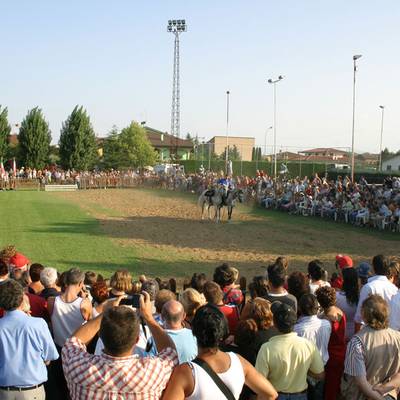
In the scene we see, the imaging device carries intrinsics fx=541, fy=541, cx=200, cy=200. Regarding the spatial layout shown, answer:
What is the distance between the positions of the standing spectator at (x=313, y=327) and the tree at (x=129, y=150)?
62.3 meters

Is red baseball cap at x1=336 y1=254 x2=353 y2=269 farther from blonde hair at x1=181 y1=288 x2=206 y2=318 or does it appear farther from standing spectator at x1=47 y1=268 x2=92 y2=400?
standing spectator at x1=47 y1=268 x2=92 y2=400

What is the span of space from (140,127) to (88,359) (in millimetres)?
66100

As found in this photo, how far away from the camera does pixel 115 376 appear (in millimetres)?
2949

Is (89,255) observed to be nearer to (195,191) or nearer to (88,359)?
(88,359)

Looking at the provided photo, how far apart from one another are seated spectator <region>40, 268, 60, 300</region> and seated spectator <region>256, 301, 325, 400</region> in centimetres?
274

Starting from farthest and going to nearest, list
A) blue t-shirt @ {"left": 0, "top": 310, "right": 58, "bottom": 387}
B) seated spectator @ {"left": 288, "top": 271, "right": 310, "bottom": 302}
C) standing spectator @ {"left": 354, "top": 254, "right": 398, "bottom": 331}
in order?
seated spectator @ {"left": 288, "top": 271, "right": 310, "bottom": 302}
standing spectator @ {"left": 354, "top": 254, "right": 398, "bottom": 331}
blue t-shirt @ {"left": 0, "top": 310, "right": 58, "bottom": 387}

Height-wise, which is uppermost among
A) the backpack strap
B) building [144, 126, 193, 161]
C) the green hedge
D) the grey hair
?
building [144, 126, 193, 161]

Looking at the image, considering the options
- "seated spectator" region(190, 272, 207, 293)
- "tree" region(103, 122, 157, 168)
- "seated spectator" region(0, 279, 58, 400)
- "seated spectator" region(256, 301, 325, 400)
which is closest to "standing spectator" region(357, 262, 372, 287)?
"seated spectator" region(190, 272, 207, 293)

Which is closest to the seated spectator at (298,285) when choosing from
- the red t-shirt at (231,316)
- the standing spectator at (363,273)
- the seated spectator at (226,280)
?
the seated spectator at (226,280)

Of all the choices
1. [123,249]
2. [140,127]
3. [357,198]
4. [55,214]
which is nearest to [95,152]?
[140,127]

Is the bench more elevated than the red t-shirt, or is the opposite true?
the red t-shirt

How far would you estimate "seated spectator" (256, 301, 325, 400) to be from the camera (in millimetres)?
4113

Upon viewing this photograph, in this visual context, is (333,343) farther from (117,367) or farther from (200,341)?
(117,367)

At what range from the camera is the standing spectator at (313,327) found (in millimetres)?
4840
